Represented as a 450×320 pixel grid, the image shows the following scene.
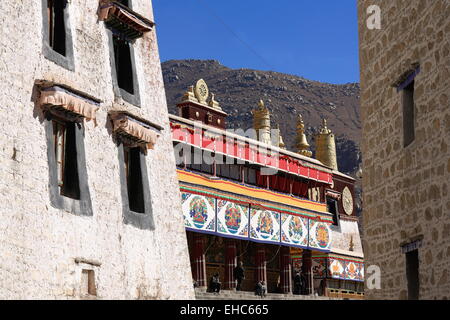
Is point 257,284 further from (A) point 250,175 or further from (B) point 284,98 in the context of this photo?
(B) point 284,98

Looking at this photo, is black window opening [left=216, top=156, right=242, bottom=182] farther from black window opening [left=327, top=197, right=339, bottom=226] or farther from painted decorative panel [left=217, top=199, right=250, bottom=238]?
black window opening [left=327, top=197, right=339, bottom=226]

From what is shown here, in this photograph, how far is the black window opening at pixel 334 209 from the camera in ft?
137

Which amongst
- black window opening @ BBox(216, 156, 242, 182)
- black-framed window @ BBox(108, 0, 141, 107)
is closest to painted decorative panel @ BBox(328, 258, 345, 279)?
black window opening @ BBox(216, 156, 242, 182)

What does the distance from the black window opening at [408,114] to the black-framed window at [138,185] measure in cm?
423

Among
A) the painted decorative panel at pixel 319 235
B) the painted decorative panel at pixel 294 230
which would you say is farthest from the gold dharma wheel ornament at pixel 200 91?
the painted decorative panel at pixel 319 235

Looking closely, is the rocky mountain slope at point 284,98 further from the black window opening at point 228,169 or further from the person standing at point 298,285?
the black window opening at point 228,169

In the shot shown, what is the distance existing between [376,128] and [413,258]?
2.33m

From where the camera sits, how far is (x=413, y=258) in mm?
10758

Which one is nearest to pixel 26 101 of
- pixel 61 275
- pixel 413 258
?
pixel 61 275

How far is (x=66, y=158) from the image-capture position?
1123 cm

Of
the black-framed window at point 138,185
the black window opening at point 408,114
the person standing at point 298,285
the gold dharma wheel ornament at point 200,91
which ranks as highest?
the gold dharma wheel ornament at point 200,91

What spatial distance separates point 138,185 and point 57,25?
9.35ft

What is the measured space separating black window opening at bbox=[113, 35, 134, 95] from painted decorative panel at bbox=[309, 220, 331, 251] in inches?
696

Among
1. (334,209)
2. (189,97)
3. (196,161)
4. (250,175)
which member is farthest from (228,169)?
(334,209)
